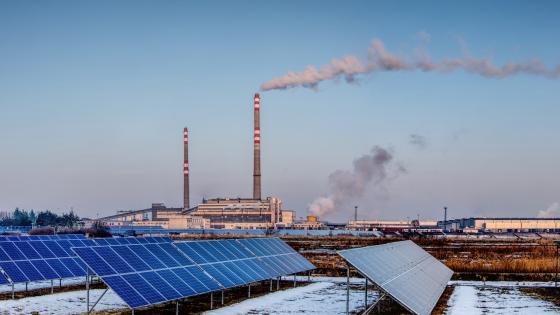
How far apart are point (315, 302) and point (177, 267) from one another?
6.30 meters

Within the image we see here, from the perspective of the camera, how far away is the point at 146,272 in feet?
75.3

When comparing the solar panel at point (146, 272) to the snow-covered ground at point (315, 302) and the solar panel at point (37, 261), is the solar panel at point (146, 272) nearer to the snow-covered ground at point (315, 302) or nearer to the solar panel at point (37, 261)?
the snow-covered ground at point (315, 302)

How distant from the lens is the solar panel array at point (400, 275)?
62.8 feet

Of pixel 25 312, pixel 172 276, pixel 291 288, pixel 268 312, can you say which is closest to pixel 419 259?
pixel 291 288

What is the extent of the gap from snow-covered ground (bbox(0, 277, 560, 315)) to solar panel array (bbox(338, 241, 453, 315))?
151 centimetres

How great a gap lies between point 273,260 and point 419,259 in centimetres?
712

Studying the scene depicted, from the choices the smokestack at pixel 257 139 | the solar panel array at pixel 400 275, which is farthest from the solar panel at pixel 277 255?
the smokestack at pixel 257 139

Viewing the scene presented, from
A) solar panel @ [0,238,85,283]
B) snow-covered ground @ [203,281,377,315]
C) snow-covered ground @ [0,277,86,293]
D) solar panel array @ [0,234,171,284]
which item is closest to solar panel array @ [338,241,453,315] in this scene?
snow-covered ground @ [203,281,377,315]

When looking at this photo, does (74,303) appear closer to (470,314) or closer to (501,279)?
(470,314)

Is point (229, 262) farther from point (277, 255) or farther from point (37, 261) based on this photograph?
point (37, 261)

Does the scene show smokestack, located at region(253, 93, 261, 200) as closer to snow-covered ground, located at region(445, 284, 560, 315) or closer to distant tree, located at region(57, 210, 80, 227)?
distant tree, located at region(57, 210, 80, 227)

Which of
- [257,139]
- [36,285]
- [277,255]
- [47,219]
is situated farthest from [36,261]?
[47,219]

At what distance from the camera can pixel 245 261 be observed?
3112cm

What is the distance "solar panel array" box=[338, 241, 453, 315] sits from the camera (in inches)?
754
